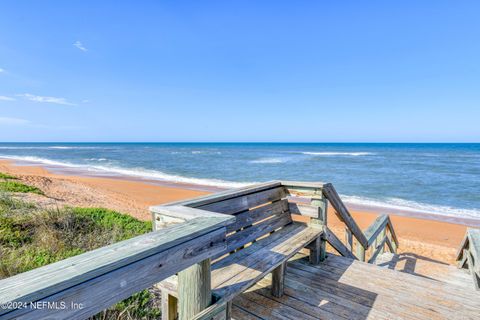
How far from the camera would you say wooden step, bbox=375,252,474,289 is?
429 cm

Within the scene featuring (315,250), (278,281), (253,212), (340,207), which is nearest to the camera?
(278,281)

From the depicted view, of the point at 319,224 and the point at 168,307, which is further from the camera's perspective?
the point at 319,224

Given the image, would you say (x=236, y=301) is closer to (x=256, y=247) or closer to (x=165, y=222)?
(x=256, y=247)

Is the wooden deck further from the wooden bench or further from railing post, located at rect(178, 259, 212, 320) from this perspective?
railing post, located at rect(178, 259, 212, 320)

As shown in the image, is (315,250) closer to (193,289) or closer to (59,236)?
(193,289)

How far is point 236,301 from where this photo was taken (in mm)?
2650

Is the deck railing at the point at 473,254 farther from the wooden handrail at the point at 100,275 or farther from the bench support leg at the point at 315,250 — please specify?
the wooden handrail at the point at 100,275

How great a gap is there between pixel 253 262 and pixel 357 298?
122cm

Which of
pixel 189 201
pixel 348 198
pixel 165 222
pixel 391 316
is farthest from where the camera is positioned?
pixel 348 198

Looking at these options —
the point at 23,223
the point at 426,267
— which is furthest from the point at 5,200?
the point at 426,267

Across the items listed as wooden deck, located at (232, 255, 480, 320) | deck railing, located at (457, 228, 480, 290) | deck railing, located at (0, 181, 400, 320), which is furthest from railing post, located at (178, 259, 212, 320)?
deck railing, located at (457, 228, 480, 290)

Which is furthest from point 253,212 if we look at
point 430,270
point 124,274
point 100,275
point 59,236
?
point 430,270

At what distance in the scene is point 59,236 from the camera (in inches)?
175

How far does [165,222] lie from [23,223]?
446cm
